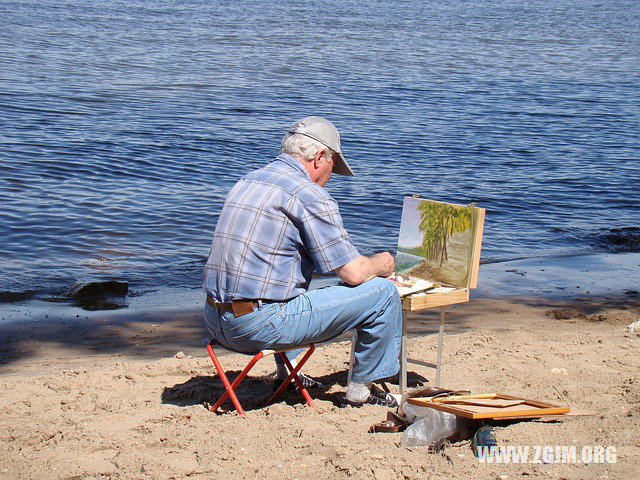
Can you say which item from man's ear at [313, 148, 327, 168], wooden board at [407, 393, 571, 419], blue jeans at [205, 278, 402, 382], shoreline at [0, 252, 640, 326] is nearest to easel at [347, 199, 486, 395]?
blue jeans at [205, 278, 402, 382]

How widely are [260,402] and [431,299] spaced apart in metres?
1.12

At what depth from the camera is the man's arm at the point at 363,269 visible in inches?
174

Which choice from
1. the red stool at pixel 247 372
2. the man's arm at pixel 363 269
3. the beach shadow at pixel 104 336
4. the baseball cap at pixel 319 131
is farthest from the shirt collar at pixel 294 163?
the beach shadow at pixel 104 336

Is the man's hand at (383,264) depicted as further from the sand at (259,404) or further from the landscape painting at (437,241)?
the sand at (259,404)

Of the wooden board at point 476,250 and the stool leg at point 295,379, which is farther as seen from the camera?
the wooden board at point 476,250

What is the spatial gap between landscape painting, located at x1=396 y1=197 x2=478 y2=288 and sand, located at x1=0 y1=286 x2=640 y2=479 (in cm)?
66

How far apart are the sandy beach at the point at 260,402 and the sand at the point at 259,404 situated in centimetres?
1

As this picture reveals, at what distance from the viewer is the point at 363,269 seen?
447 centimetres

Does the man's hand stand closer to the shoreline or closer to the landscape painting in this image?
the landscape painting

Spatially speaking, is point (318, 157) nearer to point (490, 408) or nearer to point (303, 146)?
point (303, 146)

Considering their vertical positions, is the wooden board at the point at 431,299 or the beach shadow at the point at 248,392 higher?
the wooden board at the point at 431,299

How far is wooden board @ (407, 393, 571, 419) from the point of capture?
13.4 ft

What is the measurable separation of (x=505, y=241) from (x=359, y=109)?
27.7ft

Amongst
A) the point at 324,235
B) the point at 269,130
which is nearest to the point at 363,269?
the point at 324,235
